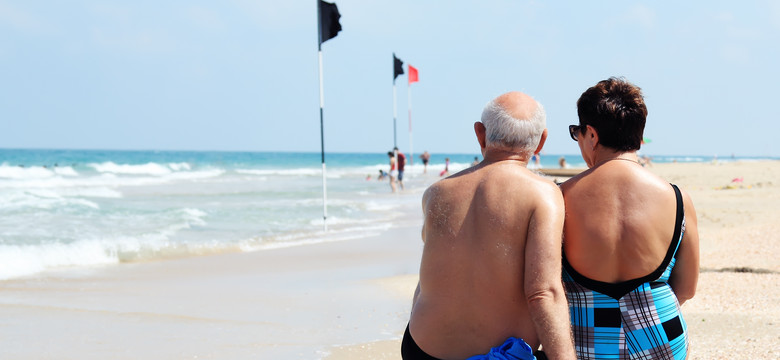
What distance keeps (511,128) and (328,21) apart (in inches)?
357

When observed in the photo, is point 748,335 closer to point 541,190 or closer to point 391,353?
point 391,353

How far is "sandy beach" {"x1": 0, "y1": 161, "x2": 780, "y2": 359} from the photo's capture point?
4461mm

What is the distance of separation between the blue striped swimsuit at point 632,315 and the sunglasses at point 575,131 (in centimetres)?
39

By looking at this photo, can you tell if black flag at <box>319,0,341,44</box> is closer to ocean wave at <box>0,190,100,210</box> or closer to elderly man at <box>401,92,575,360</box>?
ocean wave at <box>0,190,100,210</box>

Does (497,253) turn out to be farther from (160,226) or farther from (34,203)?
(34,203)

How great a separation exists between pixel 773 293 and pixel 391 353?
3.36m

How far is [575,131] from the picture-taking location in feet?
7.75

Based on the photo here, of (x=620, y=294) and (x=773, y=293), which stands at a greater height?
(x=620, y=294)

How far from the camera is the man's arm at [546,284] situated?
6.09 feet

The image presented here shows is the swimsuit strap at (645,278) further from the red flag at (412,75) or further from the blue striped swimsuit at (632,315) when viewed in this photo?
the red flag at (412,75)

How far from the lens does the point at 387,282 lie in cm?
691

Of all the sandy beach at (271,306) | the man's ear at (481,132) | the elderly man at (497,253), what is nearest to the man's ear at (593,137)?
the elderly man at (497,253)

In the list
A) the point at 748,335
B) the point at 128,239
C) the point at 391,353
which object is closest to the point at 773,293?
the point at 748,335

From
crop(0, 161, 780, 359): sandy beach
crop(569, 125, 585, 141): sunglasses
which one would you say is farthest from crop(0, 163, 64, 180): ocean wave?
crop(569, 125, 585, 141): sunglasses
